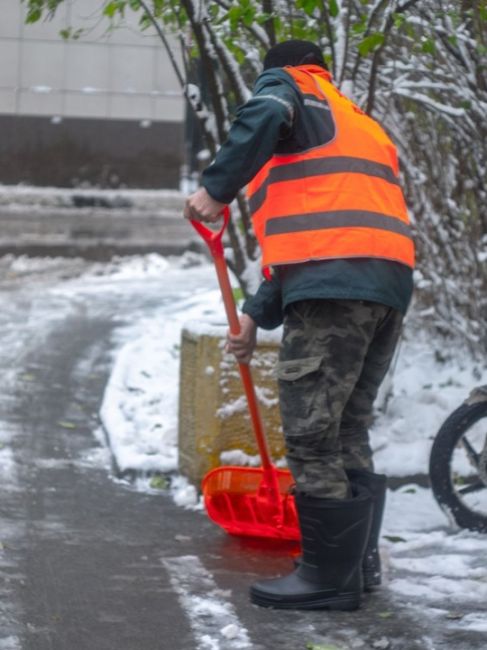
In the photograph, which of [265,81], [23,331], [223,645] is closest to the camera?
[223,645]

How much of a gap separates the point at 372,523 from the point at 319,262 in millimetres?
1012

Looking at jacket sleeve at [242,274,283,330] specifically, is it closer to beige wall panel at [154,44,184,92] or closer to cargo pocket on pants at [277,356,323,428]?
cargo pocket on pants at [277,356,323,428]

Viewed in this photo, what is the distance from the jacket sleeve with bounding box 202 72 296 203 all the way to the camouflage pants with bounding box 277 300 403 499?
467mm

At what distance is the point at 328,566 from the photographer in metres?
4.45

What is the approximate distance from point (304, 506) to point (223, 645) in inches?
24.0

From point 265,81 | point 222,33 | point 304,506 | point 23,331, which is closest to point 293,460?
point 304,506

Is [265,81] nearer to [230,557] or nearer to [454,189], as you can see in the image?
[230,557]

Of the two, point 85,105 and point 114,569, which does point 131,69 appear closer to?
point 85,105

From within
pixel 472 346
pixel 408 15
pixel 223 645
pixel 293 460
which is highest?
pixel 408 15

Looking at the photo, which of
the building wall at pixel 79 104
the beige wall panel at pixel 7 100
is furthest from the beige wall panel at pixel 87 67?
the beige wall panel at pixel 7 100

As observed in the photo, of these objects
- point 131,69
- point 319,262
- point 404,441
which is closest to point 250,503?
point 319,262

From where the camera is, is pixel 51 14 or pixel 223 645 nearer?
pixel 223 645

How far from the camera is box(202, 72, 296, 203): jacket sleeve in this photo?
13.5ft

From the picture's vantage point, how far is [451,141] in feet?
24.0
